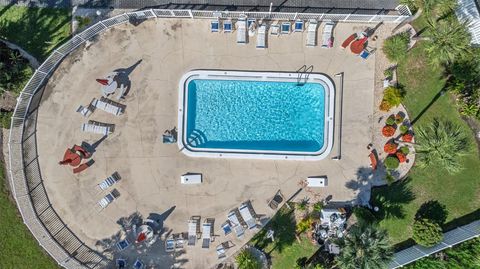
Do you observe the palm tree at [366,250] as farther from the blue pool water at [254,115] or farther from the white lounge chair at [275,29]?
the white lounge chair at [275,29]

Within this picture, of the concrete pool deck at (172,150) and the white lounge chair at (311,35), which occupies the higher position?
the white lounge chair at (311,35)

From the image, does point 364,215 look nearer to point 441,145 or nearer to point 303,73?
point 441,145

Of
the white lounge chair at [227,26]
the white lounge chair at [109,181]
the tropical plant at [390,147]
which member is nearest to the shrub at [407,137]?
the tropical plant at [390,147]

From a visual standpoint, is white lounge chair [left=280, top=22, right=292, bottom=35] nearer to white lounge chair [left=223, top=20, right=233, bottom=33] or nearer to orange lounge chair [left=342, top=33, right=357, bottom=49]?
white lounge chair [left=223, top=20, right=233, bottom=33]

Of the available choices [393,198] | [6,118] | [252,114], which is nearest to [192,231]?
[252,114]

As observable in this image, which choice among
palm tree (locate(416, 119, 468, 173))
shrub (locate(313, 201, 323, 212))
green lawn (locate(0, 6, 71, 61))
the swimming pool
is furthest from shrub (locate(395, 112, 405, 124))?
green lawn (locate(0, 6, 71, 61))

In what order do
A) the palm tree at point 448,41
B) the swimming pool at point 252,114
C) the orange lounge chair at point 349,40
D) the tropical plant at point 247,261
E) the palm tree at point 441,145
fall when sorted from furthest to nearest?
the swimming pool at point 252,114 < the orange lounge chair at point 349,40 < the tropical plant at point 247,261 < the palm tree at point 441,145 < the palm tree at point 448,41

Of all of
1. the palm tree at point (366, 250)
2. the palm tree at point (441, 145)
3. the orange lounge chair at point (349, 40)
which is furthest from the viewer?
the orange lounge chair at point (349, 40)

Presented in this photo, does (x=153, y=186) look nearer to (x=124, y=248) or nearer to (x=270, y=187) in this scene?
(x=124, y=248)

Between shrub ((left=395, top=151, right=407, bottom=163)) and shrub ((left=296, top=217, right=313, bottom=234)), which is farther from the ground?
shrub ((left=395, top=151, right=407, bottom=163))
